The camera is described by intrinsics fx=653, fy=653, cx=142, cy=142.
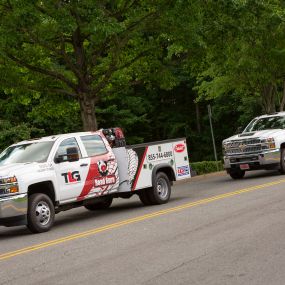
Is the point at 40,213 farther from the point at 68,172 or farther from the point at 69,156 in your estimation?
the point at 69,156

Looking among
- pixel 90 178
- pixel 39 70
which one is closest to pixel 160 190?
pixel 90 178

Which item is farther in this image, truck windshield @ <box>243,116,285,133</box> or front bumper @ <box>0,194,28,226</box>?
truck windshield @ <box>243,116,285,133</box>

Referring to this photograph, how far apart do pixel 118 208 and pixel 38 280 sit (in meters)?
7.95

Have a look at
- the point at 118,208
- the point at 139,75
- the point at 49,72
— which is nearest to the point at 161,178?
the point at 118,208

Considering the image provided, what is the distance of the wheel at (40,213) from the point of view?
11820 millimetres

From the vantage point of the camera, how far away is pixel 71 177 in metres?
12.8

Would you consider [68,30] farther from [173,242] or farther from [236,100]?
→ [236,100]

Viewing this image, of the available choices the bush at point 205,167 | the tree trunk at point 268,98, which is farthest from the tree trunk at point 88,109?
the tree trunk at point 268,98

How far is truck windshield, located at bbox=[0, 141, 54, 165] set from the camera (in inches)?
502

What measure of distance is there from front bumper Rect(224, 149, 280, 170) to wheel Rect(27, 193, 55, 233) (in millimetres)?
9460

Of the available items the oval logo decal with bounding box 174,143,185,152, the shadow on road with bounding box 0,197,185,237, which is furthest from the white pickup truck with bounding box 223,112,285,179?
the oval logo decal with bounding box 174,143,185,152

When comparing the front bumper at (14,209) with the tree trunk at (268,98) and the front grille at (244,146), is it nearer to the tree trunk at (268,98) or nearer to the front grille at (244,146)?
the front grille at (244,146)

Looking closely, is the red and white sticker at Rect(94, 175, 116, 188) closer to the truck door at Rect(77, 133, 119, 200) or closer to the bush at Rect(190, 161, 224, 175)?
the truck door at Rect(77, 133, 119, 200)

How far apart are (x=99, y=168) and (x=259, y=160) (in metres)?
8.06
